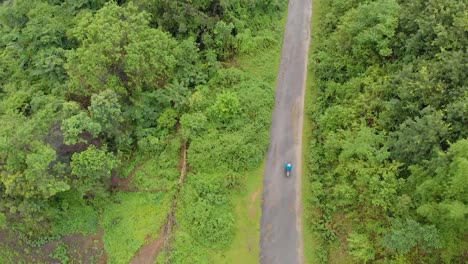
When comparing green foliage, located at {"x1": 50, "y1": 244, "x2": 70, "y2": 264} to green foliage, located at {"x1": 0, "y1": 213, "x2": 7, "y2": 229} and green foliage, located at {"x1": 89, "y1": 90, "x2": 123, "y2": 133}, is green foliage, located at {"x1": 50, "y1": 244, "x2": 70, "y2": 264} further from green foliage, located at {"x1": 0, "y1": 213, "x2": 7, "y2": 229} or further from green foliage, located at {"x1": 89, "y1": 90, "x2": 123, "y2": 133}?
green foliage, located at {"x1": 89, "y1": 90, "x2": 123, "y2": 133}

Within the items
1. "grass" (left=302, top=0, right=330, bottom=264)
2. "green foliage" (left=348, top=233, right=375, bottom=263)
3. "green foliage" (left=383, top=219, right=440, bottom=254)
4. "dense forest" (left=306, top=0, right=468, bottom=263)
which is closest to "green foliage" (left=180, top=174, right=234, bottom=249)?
"grass" (left=302, top=0, right=330, bottom=264)

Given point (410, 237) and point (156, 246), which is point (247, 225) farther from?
point (410, 237)

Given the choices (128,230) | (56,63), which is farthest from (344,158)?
(56,63)

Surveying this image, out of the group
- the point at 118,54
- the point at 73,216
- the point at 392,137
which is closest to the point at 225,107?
the point at 118,54

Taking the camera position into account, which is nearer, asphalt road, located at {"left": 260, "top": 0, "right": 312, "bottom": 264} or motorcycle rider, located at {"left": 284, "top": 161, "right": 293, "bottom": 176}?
asphalt road, located at {"left": 260, "top": 0, "right": 312, "bottom": 264}

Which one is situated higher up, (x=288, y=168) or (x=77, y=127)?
(x=77, y=127)
